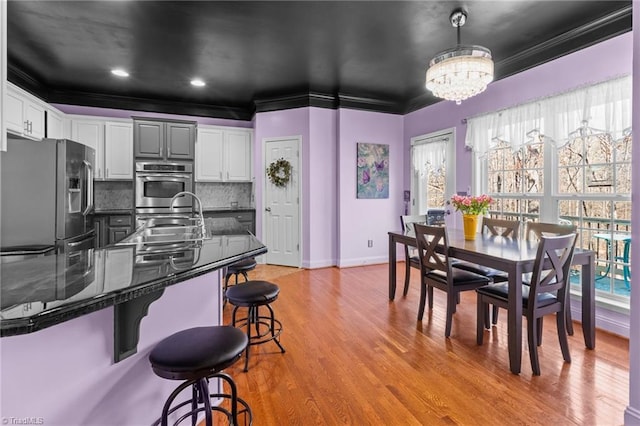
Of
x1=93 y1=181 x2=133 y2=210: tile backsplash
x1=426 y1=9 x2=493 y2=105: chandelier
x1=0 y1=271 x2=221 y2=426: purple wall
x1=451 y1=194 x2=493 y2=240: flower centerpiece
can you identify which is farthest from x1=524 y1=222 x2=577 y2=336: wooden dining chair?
x1=93 y1=181 x2=133 y2=210: tile backsplash

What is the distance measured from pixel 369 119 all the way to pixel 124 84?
3654 mm

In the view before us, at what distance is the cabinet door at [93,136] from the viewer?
4.77m

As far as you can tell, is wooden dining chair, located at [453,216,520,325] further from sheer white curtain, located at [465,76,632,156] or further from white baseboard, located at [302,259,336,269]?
white baseboard, located at [302,259,336,269]

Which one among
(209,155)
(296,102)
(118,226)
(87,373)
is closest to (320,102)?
(296,102)

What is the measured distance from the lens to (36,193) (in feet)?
10.7

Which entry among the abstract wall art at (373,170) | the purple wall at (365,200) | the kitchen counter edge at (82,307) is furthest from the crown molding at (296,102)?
the kitchen counter edge at (82,307)

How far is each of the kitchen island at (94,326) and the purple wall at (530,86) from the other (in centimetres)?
338

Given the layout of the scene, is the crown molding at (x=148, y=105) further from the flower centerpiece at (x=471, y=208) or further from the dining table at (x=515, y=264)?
the dining table at (x=515, y=264)

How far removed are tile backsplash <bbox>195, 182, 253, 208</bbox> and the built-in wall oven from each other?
0.64 meters

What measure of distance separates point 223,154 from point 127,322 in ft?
15.3

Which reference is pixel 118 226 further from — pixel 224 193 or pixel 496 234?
pixel 496 234

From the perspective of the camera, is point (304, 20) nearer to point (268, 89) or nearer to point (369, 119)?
point (268, 89)

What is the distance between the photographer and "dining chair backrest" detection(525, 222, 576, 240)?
2704mm

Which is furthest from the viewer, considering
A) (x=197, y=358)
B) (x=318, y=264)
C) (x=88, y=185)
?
(x=318, y=264)
